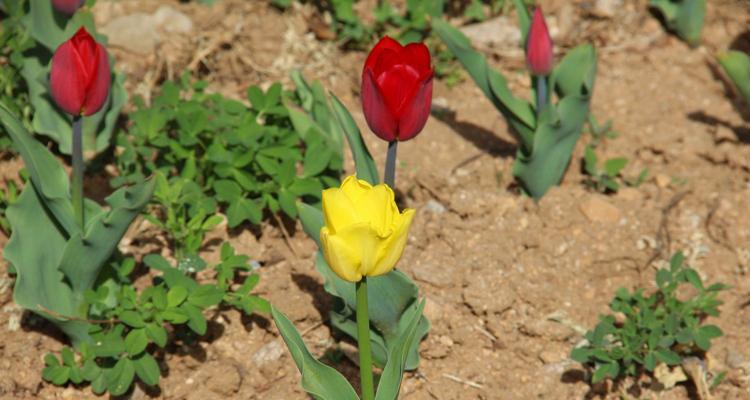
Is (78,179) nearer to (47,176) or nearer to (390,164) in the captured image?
(47,176)

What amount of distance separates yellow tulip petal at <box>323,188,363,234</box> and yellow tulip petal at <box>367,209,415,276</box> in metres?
0.07

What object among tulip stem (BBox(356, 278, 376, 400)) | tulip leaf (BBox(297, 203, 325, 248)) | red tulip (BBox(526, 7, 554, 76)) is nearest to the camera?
tulip stem (BBox(356, 278, 376, 400))

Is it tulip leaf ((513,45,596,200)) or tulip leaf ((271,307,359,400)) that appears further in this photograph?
tulip leaf ((513,45,596,200))

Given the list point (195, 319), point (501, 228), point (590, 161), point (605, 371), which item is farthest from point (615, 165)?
point (195, 319)

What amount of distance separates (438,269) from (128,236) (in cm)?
89

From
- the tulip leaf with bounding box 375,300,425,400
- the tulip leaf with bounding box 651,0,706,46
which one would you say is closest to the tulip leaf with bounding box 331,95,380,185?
the tulip leaf with bounding box 375,300,425,400

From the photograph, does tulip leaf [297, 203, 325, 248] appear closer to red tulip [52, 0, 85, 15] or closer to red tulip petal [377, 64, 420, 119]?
red tulip petal [377, 64, 420, 119]

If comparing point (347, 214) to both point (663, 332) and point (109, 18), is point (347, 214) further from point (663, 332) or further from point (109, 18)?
point (109, 18)

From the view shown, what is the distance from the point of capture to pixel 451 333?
290cm

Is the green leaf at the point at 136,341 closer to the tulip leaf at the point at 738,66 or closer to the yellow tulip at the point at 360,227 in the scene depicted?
the yellow tulip at the point at 360,227

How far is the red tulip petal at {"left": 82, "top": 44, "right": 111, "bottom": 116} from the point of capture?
94.0 inches

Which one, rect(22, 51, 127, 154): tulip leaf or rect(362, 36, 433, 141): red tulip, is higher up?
rect(362, 36, 433, 141): red tulip

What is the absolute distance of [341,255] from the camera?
1861mm

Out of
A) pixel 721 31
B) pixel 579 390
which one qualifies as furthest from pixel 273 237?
pixel 721 31
